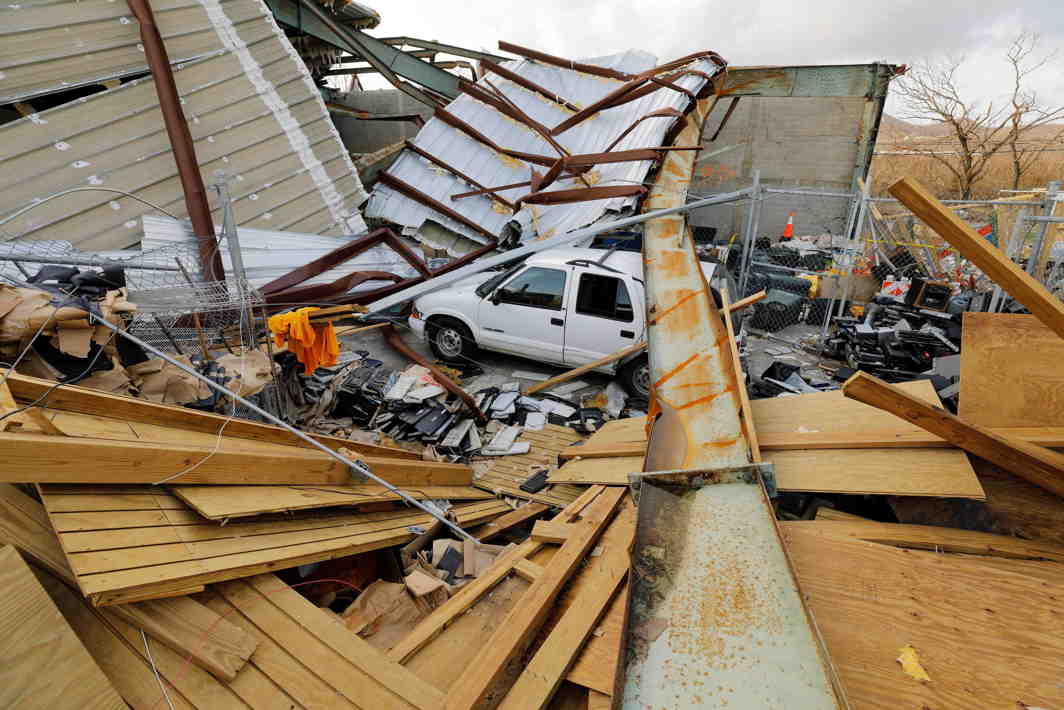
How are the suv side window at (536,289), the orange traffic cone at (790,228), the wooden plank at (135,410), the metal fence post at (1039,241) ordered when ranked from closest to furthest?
1. the wooden plank at (135,410)
2. the metal fence post at (1039,241)
3. the suv side window at (536,289)
4. the orange traffic cone at (790,228)

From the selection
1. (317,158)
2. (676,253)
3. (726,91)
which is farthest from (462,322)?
(726,91)

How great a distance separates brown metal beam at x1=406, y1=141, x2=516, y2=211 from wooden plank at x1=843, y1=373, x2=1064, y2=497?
6897 mm

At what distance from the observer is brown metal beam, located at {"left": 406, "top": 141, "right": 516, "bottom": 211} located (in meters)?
8.43

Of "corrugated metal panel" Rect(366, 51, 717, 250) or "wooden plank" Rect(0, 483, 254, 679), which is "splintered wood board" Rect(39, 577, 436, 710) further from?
"corrugated metal panel" Rect(366, 51, 717, 250)

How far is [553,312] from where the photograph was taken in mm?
6535

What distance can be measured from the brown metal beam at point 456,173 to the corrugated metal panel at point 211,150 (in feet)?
4.09

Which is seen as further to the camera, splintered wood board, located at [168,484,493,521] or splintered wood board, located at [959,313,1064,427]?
splintered wood board, located at [959,313,1064,427]

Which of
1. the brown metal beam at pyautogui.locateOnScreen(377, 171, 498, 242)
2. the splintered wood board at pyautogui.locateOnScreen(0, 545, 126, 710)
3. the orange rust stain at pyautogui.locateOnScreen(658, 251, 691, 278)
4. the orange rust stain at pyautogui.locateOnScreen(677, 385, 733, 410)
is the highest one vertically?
the brown metal beam at pyautogui.locateOnScreen(377, 171, 498, 242)

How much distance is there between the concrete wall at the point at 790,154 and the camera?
11781mm

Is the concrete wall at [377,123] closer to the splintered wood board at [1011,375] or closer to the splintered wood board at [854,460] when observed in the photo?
the splintered wood board at [854,460]

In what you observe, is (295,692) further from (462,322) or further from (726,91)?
(726,91)

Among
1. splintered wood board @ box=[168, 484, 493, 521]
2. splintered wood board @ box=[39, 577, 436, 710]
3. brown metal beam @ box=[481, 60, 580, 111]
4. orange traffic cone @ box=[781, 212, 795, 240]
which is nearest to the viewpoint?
splintered wood board @ box=[39, 577, 436, 710]

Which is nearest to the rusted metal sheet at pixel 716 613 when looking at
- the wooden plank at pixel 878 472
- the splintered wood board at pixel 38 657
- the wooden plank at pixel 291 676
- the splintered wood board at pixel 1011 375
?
the wooden plank at pixel 878 472

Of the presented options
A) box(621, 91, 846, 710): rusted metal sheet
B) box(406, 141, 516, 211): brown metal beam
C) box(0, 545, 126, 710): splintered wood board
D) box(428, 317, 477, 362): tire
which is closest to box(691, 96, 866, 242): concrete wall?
box(406, 141, 516, 211): brown metal beam
